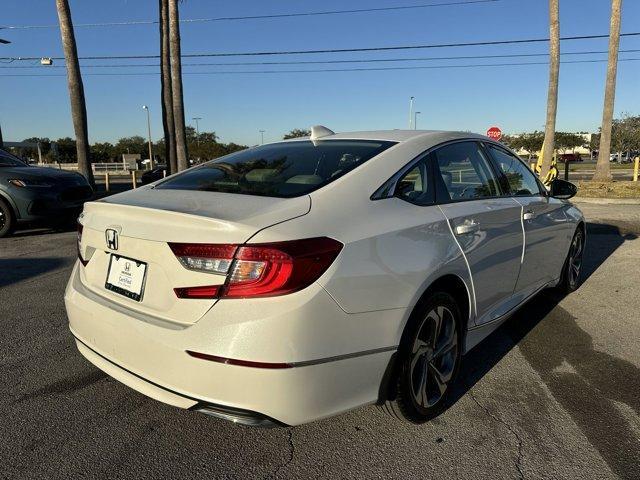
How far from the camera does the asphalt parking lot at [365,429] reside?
2352mm

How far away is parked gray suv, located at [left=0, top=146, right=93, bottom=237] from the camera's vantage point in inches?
325

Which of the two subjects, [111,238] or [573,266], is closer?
[111,238]

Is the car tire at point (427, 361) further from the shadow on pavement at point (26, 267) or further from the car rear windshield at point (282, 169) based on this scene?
the shadow on pavement at point (26, 267)

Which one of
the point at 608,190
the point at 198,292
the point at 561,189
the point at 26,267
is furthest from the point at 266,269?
the point at 608,190

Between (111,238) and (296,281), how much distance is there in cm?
104

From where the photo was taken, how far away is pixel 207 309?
6.73ft

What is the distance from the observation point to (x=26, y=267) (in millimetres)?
6281

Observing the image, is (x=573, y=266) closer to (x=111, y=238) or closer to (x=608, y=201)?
(x=111, y=238)

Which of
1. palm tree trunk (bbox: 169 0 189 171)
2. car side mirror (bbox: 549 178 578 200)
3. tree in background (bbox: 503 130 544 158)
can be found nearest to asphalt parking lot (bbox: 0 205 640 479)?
car side mirror (bbox: 549 178 578 200)

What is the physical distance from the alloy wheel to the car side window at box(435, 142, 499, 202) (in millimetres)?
692

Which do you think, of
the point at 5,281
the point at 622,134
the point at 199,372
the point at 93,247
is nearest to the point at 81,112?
the point at 5,281

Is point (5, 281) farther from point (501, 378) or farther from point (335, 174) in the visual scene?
point (501, 378)

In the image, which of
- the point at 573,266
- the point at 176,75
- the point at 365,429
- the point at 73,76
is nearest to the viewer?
the point at 365,429

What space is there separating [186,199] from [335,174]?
752 mm
